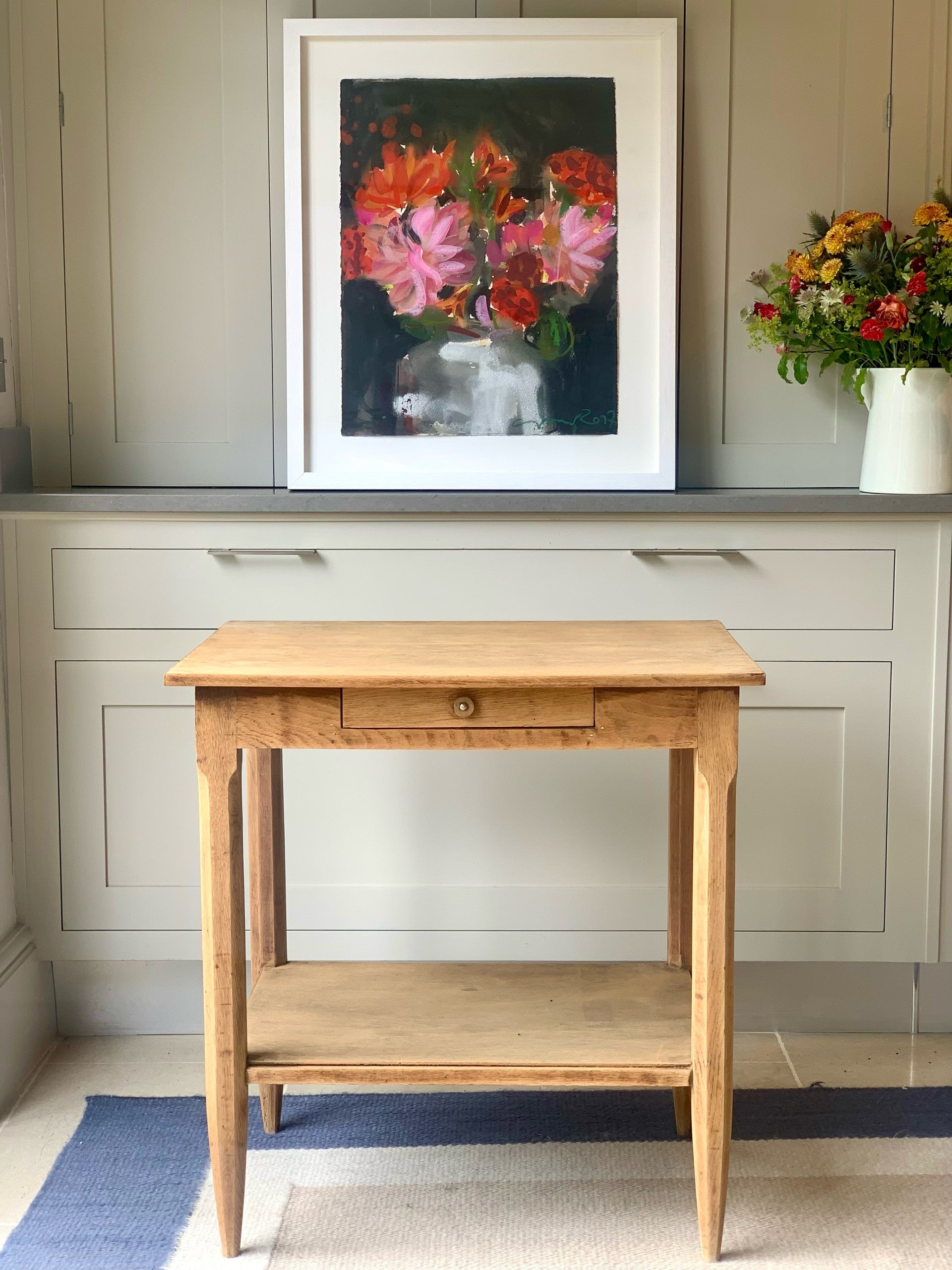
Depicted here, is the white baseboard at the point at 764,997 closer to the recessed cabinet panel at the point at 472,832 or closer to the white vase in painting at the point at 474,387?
the recessed cabinet panel at the point at 472,832

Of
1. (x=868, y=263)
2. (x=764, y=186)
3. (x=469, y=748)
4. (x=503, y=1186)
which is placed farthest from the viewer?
(x=764, y=186)

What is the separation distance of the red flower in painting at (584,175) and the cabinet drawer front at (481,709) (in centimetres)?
131

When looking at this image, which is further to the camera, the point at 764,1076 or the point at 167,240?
the point at 167,240

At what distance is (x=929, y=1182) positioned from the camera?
2.03m

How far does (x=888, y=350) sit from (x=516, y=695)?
1285mm

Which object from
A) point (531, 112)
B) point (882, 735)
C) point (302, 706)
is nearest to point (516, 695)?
point (302, 706)

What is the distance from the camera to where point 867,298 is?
2373mm

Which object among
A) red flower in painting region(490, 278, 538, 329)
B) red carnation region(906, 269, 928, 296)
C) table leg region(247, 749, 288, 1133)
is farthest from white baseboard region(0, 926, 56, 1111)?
red carnation region(906, 269, 928, 296)

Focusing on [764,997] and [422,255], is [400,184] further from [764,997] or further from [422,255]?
[764,997]

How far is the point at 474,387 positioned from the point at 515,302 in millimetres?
200

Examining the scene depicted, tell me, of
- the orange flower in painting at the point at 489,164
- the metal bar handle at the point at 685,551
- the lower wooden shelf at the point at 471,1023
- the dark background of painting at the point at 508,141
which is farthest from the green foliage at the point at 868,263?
the lower wooden shelf at the point at 471,1023

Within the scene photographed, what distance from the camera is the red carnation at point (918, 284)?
2287 mm
